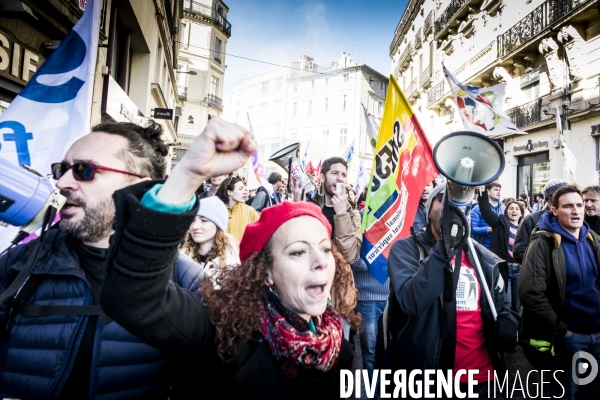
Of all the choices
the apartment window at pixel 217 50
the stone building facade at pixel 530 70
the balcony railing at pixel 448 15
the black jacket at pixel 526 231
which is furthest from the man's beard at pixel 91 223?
the apartment window at pixel 217 50

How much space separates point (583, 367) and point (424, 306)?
1816mm

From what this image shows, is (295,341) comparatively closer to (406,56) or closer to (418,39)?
(418,39)

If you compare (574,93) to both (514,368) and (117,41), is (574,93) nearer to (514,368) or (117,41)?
(514,368)

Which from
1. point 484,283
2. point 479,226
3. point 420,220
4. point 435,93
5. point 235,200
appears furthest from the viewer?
point 435,93

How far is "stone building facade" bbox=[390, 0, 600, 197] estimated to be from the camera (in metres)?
14.0

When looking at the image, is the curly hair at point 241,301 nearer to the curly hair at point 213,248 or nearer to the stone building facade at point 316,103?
the curly hair at point 213,248

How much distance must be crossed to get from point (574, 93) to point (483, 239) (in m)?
12.9

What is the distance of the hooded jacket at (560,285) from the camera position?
2.85 meters

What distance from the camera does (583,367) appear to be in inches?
110

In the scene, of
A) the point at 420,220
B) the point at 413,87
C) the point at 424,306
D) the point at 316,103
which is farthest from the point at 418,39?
the point at 424,306

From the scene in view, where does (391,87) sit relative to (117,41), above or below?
below

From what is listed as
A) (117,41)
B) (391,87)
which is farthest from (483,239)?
(117,41)

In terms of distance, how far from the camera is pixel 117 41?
753cm

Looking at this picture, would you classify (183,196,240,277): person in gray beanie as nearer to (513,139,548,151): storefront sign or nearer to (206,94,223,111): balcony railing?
(513,139,548,151): storefront sign
